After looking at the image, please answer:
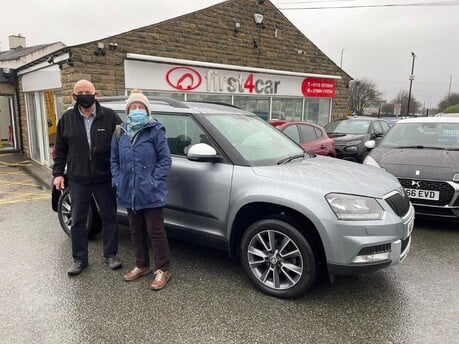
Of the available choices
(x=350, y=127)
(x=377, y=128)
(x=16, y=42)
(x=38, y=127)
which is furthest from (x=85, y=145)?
(x=16, y=42)

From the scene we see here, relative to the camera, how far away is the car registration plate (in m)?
4.75

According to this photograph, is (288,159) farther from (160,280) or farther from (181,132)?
(160,280)

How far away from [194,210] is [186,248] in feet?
3.06

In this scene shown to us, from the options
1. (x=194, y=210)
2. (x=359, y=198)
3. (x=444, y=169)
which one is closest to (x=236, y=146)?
(x=194, y=210)

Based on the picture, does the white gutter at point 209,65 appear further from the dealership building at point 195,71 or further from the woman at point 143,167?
the woman at point 143,167

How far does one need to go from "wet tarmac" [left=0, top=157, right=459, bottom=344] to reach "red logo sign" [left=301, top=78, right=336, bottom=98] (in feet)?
34.2

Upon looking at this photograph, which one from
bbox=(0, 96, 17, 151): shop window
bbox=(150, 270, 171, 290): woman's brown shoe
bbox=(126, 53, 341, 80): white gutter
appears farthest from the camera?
bbox=(0, 96, 17, 151): shop window

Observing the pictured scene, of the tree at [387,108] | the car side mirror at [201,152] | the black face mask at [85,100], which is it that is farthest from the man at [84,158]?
the tree at [387,108]

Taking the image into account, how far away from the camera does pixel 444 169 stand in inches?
191

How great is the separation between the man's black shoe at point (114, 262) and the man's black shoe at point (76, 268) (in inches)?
9.5

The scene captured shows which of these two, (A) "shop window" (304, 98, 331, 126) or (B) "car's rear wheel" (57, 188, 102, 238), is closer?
(B) "car's rear wheel" (57, 188, 102, 238)

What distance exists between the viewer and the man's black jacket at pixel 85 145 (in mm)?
3496

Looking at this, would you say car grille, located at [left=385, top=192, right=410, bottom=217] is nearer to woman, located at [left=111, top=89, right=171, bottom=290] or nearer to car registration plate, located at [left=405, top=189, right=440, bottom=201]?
car registration plate, located at [left=405, top=189, right=440, bottom=201]

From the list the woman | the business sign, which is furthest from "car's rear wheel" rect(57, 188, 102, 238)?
the business sign
